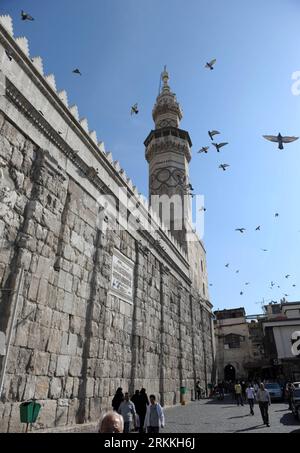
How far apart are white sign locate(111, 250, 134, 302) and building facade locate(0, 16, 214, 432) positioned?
0.04m

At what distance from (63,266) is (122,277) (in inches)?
137

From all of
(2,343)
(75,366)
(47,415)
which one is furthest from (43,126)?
(47,415)

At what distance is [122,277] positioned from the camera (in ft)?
35.4

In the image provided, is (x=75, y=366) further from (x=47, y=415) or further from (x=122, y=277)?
(x=122, y=277)

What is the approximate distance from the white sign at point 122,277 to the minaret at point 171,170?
1062 centimetres

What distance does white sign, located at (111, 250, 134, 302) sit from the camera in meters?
10.2

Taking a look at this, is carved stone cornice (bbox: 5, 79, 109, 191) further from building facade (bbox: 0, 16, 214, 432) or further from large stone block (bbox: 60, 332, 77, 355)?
large stone block (bbox: 60, 332, 77, 355)

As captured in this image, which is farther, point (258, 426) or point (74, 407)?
point (258, 426)

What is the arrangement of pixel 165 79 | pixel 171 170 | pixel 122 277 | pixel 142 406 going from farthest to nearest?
pixel 165 79 → pixel 171 170 → pixel 122 277 → pixel 142 406

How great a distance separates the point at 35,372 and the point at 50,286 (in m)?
1.81
